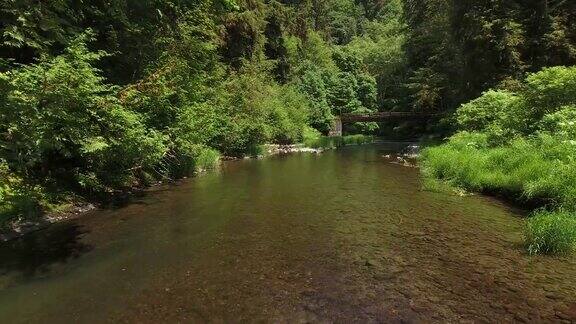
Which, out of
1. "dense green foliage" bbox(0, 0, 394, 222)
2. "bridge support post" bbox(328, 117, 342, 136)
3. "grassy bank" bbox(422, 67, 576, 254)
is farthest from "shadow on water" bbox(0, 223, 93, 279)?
"bridge support post" bbox(328, 117, 342, 136)

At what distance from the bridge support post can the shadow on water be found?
5212 centimetres

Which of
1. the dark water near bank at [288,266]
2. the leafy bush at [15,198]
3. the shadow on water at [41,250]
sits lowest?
the dark water near bank at [288,266]

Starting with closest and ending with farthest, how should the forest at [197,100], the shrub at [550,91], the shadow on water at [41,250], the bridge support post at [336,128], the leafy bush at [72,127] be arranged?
the shadow on water at [41,250], the leafy bush at [72,127], the forest at [197,100], the shrub at [550,91], the bridge support post at [336,128]

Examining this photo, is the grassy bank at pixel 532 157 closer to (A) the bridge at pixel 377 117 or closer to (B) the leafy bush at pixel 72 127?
(B) the leafy bush at pixel 72 127

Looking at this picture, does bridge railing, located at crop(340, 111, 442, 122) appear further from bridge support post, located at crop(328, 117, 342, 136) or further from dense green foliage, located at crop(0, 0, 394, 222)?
dense green foliage, located at crop(0, 0, 394, 222)

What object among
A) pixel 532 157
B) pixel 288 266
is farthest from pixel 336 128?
pixel 288 266

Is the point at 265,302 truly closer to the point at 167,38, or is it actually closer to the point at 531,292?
the point at 531,292

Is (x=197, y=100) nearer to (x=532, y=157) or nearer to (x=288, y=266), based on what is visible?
(x=288, y=266)

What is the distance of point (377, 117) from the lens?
6191 centimetres

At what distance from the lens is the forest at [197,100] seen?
11750 mm

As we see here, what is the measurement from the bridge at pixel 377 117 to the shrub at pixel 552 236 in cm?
4565

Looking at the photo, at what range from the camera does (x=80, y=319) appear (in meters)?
7.41

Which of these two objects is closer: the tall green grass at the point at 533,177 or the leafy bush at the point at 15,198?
the tall green grass at the point at 533,177

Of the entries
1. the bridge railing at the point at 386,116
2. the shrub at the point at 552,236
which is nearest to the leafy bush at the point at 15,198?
the shrub at the point at 552,236
